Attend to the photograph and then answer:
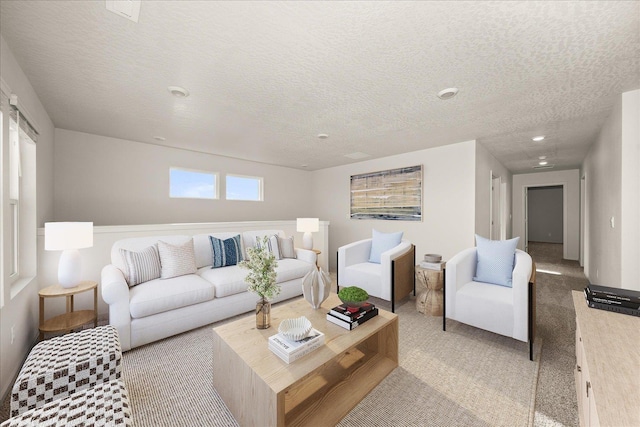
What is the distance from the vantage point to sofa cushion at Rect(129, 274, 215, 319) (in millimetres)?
2268

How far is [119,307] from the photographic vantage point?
2199 mm

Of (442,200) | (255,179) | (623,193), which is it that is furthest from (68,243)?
(623,193)

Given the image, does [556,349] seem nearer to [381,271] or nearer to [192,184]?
[381,271]

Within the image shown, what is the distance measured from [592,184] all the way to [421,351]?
14.5 feet

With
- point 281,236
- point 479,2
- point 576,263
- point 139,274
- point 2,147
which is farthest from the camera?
point 576,263

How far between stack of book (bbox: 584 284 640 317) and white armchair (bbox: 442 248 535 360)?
1.73ft

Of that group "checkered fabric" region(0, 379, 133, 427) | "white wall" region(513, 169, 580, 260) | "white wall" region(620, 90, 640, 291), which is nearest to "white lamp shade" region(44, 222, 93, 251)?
"checkered fabric" region(0, 379, 133, 427)

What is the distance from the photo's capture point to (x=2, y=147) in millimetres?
1714

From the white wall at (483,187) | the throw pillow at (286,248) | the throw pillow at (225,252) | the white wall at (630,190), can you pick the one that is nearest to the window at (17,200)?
the throw pillow at (225,252)

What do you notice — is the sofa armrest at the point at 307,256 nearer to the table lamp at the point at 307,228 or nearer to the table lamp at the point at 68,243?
the table lamp at the point at 307,228

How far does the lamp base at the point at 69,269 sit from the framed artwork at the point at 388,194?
4.48 metres

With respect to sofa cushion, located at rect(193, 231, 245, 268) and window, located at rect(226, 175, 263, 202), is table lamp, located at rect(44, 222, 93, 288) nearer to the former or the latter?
sofa cushion, located at rect(193, 231, 245, 268)

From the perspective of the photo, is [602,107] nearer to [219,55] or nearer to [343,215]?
[219,55]

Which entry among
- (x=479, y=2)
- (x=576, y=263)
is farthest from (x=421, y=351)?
(x=576, y=263)
